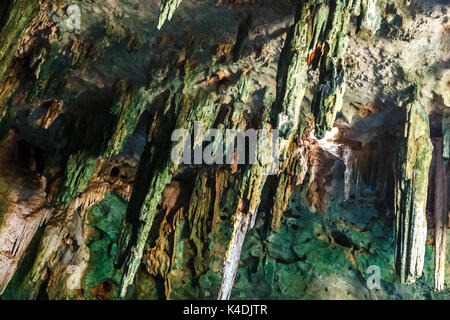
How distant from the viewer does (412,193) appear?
17.0ft

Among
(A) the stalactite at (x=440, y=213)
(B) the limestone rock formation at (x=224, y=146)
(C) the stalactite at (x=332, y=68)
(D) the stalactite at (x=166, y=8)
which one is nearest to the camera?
(D) the stalactite at (x=166, y=8)

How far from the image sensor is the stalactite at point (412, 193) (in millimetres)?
5074

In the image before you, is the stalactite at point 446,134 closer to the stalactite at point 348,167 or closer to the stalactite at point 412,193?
the stalactite at point 412,193

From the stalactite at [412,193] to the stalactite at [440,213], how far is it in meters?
1.74

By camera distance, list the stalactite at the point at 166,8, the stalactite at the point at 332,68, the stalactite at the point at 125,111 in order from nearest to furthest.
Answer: the stalactite at the point at 166,8 < the stalactite at the point at 332,68 < the stalactite at the point at 125,111

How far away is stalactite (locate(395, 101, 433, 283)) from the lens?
16.6 ft

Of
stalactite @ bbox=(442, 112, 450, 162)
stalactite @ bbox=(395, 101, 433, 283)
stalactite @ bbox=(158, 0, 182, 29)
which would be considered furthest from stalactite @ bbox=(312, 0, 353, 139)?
stalactite @ bbox=(442, 112, 450, 162)

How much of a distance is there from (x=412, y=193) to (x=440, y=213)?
2214mm

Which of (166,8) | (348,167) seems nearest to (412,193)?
(348,167)

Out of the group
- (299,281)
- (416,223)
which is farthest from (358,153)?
(299,281)

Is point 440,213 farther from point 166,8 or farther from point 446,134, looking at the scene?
point 166,8

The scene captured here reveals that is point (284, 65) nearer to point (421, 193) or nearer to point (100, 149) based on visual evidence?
point (421, 193)

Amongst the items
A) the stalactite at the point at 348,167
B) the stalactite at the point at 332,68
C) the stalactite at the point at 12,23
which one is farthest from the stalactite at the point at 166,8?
the stalactite at the point at 348,167
